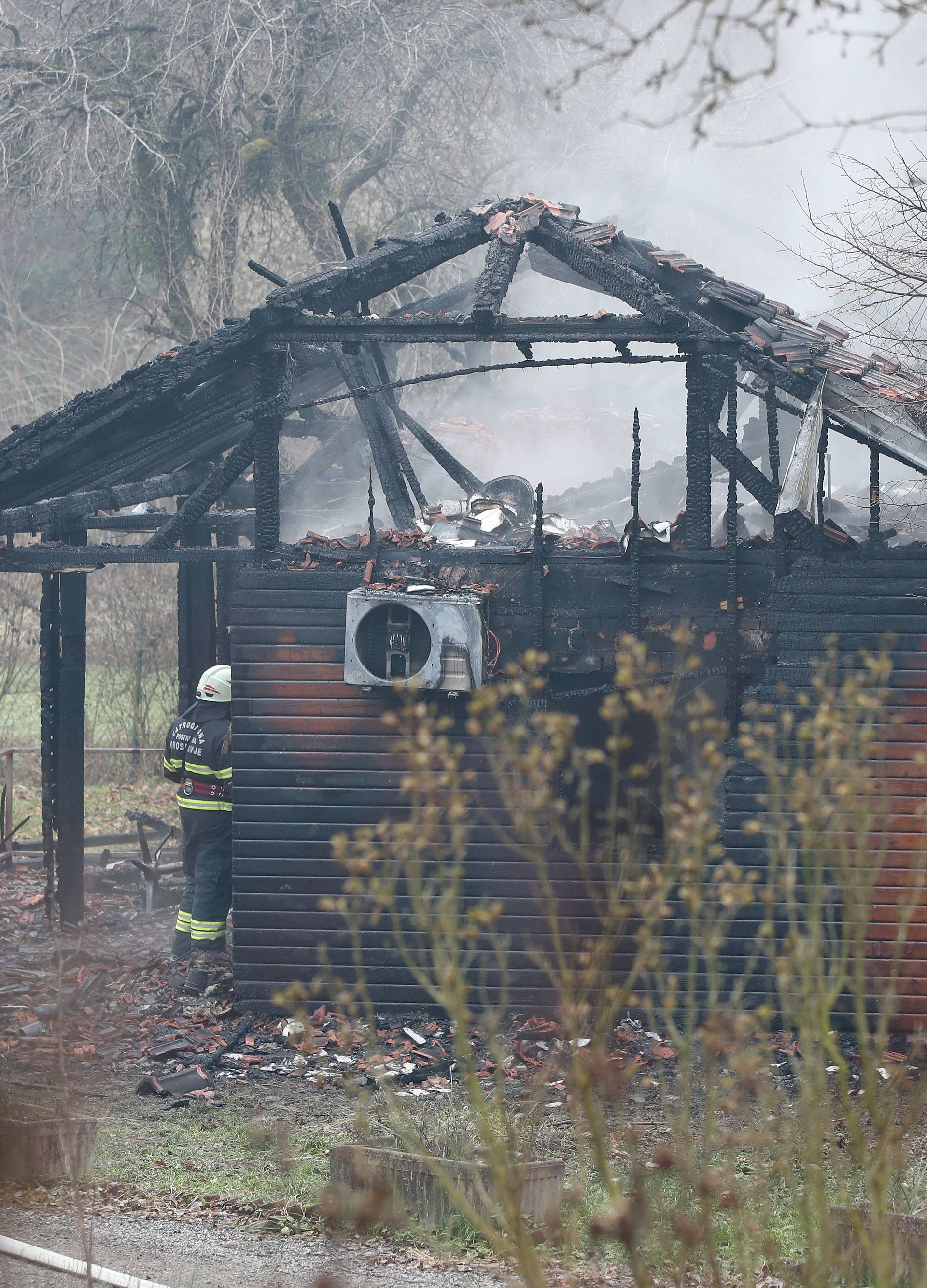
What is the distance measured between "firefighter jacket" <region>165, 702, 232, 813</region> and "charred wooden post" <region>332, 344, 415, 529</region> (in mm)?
2313

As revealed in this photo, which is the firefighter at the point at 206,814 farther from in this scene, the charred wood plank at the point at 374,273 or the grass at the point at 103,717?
the grass at the point at 103,717

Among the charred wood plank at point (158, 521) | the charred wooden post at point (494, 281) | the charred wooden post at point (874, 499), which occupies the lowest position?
the charred wooden post at point (874, 499)

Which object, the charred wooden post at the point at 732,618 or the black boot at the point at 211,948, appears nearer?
the charred wooden post at the point at 732,618

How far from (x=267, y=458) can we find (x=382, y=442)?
2102 mm

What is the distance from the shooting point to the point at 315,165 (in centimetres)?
1981

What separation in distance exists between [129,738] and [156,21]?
10.9 m

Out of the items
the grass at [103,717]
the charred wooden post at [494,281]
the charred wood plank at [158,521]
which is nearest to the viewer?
the charred wooden post at [494,281]

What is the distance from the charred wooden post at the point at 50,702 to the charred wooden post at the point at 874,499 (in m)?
6.25

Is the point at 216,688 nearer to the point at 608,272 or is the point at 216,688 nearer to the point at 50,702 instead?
the point at 50,702

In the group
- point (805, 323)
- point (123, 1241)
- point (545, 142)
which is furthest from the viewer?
point (545, 142)

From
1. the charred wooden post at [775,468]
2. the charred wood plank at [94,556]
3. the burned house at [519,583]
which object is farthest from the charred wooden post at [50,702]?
the charred wooden post at [775,468]

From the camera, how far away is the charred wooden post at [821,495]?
760 centimetres

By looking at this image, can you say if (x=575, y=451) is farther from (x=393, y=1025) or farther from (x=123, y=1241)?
(x=123, y=1241)

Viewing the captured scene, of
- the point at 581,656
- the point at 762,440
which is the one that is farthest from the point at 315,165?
the point at 581,656
